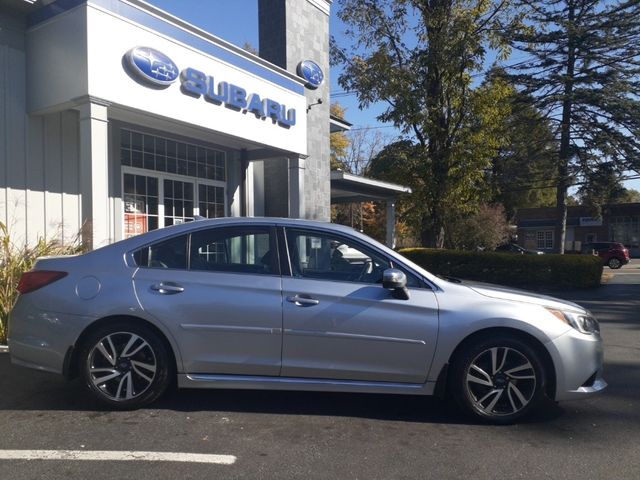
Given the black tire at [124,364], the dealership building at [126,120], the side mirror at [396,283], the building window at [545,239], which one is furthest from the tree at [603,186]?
the black tire at [124,364]

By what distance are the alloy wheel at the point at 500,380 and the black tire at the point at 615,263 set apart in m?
30.4

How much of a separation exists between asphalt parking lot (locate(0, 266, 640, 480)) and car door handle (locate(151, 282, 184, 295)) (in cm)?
99

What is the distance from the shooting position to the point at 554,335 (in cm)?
415

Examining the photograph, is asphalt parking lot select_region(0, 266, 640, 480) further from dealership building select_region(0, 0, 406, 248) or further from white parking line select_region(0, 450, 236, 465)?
dealership building select_region(0, 0, 406, 248)

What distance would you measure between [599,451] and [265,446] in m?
2.34

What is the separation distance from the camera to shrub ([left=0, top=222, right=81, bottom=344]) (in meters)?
6.68

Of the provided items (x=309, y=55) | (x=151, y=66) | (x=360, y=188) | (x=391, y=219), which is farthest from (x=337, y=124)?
(x=151, y=66)

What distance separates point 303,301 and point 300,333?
0.83 feet

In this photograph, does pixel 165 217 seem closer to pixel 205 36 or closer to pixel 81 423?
pixel 205 36

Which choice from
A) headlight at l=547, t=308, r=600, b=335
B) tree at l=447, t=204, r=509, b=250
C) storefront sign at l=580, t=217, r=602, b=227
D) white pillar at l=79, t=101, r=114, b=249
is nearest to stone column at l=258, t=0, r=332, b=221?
white pillar at l=79, t=101, r=114, b=249

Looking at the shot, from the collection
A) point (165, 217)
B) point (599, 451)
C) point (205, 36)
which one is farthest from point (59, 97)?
point (599, 451)

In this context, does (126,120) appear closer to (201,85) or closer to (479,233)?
(201,85)

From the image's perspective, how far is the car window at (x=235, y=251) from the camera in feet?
14.7

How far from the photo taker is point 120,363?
14.1 ft
